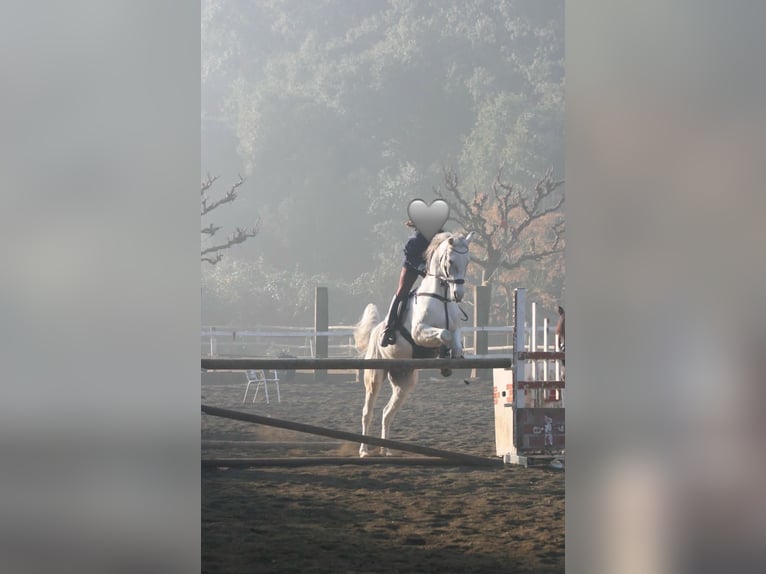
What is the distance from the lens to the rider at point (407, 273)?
19.0ft

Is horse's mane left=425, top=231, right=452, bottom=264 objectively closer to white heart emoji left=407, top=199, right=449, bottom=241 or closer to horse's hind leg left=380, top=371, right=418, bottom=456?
white heart emoji left=407, top=199, right=449, bottom=241

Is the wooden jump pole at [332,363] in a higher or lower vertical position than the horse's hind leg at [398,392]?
higher

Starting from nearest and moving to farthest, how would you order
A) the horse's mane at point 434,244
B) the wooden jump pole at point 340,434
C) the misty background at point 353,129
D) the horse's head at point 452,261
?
the wooden jump pole at point 340,434 < the horse's head at point 452,261 < the horse's mane at point 434,244 < the misty background at point 353,129

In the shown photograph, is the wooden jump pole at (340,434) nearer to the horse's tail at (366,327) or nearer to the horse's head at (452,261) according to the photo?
the horse's head at (452,261)

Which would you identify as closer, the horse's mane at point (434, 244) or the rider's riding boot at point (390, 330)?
the horse's mane at point (434, 244)

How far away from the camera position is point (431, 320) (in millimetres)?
5867
